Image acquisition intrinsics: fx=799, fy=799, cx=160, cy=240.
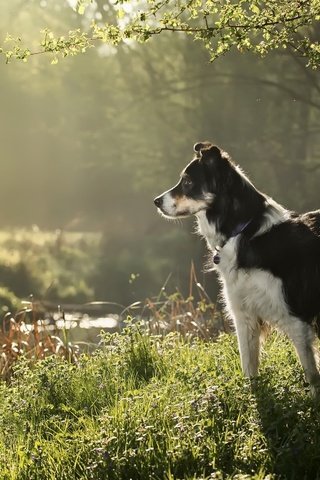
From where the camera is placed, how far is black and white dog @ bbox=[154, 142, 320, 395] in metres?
6.12

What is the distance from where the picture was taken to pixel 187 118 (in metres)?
30.9

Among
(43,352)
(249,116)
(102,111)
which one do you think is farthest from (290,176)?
(43,352)

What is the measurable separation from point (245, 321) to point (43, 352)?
294 centimetres

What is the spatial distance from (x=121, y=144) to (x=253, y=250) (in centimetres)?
2883

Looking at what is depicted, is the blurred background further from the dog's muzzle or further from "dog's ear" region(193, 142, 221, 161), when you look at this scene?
"dog's ear" region(193, 142, 221, 161)

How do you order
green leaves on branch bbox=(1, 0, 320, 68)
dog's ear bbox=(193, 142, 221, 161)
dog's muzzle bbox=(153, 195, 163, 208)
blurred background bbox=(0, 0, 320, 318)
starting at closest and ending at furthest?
1. green leaves on branch bbox=(1, 0, 320, 68)
2. dog's ear bbox=(193, 142, 221, 161)
3. dog's muzzle bbox=(153, 195, 163, 208)
4. blurred background bbox=(0, 0, 320, 318)

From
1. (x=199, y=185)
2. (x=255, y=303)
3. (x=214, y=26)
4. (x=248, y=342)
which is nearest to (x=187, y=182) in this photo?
(x=199, y=185)

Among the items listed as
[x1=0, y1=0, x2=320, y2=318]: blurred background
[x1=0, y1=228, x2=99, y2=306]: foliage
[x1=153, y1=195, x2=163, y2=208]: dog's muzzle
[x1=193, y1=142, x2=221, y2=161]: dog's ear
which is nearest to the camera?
[x1=193, y1=142, x2=221, y2=161]: dog's ear

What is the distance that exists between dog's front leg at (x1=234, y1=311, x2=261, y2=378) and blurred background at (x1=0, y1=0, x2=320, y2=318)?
14.6 metres

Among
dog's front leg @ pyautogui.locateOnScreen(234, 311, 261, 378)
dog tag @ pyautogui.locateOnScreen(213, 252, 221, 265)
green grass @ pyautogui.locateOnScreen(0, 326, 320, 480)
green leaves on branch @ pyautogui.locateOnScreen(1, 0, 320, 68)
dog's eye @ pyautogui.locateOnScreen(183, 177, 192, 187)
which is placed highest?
green leaves on branch @ pyautogui.locateOnScreen(1, 0, 320, 68)

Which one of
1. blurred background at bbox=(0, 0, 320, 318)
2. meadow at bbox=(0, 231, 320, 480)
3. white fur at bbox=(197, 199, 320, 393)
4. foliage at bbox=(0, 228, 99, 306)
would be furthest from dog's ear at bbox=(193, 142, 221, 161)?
blurred background at bbox=(0, 0, 320, 318)

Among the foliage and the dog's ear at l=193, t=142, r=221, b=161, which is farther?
the foliage

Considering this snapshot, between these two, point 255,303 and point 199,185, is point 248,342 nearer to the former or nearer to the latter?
point 255,303

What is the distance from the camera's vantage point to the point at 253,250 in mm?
6234
